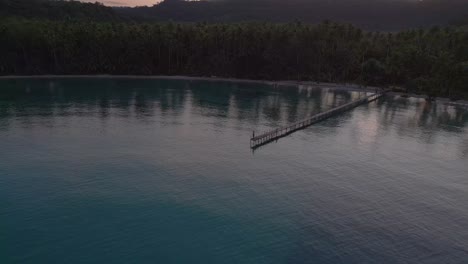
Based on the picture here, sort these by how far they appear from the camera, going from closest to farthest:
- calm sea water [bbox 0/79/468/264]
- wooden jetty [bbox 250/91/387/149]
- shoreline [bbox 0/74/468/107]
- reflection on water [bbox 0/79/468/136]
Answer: calm sea water [bbox 0/79/468/264] → wooden jetty [bbox 250/91/387/149] → reflection on water [bbox 0/79/468/136] → shoreline [bbox 0/74/468/107]

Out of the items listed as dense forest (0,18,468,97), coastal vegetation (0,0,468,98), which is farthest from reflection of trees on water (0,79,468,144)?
dense forest (0,18,468,97)

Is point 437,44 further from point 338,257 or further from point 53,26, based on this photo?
point 53,26

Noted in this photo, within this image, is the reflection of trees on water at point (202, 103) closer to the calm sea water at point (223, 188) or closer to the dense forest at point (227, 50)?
the calm sea water at point (223, 188)

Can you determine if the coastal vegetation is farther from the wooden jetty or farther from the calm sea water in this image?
the calm sea water

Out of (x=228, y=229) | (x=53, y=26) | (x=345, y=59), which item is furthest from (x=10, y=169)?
(x=345, y=59)

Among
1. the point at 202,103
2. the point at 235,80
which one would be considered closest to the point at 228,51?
the point at 235,80

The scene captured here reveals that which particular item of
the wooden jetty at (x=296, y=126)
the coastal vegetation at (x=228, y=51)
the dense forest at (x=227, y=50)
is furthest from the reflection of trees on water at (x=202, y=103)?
the dense forest at (x=227, y=50)

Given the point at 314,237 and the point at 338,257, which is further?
the point at 314,237
